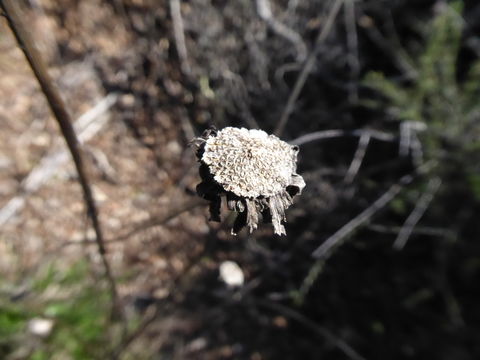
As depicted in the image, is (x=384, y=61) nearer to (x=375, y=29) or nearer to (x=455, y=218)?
(x=375, y=29)

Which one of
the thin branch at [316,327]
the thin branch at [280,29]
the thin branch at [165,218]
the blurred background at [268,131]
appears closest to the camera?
the thin branch at [165,218]

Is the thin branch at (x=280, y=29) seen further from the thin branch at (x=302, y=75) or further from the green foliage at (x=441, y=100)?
the thin branch at (x=302, y=75)

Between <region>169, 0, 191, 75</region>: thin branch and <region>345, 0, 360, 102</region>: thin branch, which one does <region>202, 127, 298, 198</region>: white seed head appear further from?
<region>345, 0, 360, 102</region>: thin branch

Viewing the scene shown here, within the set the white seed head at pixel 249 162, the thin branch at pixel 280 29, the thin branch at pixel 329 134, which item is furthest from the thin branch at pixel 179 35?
the white seed head at pixel 249 162

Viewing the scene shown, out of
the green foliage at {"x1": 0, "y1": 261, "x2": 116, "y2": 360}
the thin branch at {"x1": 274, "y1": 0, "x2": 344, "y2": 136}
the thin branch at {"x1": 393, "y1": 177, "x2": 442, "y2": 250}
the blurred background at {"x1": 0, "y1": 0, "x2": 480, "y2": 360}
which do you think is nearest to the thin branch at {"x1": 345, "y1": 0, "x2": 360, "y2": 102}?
the blurred background at {"x1": 0, "y1": 0, "x2": 480, "y2": 360}

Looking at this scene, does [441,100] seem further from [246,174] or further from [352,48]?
[246,174]

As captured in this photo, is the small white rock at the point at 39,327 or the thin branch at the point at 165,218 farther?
the small white rock at the point at 39,327

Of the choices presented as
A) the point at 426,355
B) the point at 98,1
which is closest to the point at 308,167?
the point at 426,355
